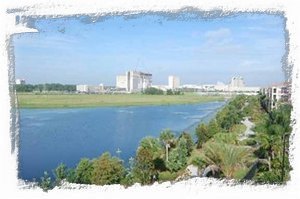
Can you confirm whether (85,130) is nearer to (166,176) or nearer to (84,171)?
(84,171)

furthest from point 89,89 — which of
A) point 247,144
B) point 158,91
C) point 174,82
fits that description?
point 247,144

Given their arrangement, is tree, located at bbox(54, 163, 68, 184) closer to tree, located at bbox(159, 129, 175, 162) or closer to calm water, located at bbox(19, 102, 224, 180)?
Result: calm water, located at bbox(19, 102, 224, 180)

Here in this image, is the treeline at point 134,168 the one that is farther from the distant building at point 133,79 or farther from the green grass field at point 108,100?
the distant building at point 133,79

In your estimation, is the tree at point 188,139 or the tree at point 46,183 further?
the tree at point 188,139

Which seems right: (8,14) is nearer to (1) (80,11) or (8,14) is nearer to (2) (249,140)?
(1) (80,11)

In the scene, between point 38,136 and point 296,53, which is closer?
point 296,53

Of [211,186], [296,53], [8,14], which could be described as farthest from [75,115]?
[296,53]

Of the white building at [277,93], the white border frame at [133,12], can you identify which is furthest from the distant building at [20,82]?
the white building at [277,93]
